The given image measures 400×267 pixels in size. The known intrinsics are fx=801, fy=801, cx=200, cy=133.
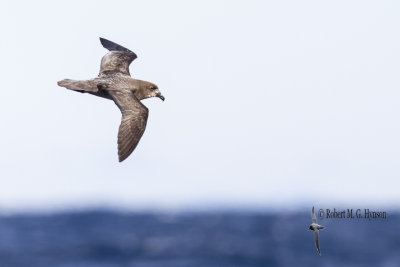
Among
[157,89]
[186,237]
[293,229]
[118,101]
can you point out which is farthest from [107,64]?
[293,229]

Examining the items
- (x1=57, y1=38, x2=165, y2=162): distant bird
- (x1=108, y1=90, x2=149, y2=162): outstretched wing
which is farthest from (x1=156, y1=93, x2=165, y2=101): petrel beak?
A: (x1=108, y1=90, x2=149, y2=162): outstretched wing

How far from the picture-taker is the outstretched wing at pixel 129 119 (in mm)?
Result: 12219

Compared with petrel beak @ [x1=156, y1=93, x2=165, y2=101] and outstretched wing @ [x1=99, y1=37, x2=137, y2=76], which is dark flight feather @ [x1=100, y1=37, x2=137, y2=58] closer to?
outstretched wing @ [x1=99, y1=37, x2=137, y2=76]

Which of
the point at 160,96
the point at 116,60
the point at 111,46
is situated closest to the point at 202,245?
the point at 111,46

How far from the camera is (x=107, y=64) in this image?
49.6ft

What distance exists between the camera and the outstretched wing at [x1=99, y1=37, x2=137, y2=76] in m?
14.9

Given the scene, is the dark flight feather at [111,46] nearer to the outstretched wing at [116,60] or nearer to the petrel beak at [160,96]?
the outstretched wing at [116,60]

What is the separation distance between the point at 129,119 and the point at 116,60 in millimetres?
2944

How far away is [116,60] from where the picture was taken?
15320 mm

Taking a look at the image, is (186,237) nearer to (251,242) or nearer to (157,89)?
(251,242)

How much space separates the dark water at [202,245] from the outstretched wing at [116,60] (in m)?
22.9

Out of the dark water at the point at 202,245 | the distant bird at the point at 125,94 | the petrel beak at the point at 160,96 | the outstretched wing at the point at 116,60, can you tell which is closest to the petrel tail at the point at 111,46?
the outstretched wing at the point at 116,60

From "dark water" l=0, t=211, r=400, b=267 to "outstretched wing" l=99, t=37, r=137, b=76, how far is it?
22.9 m

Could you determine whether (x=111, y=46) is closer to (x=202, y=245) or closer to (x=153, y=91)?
(x=153, y=91)
